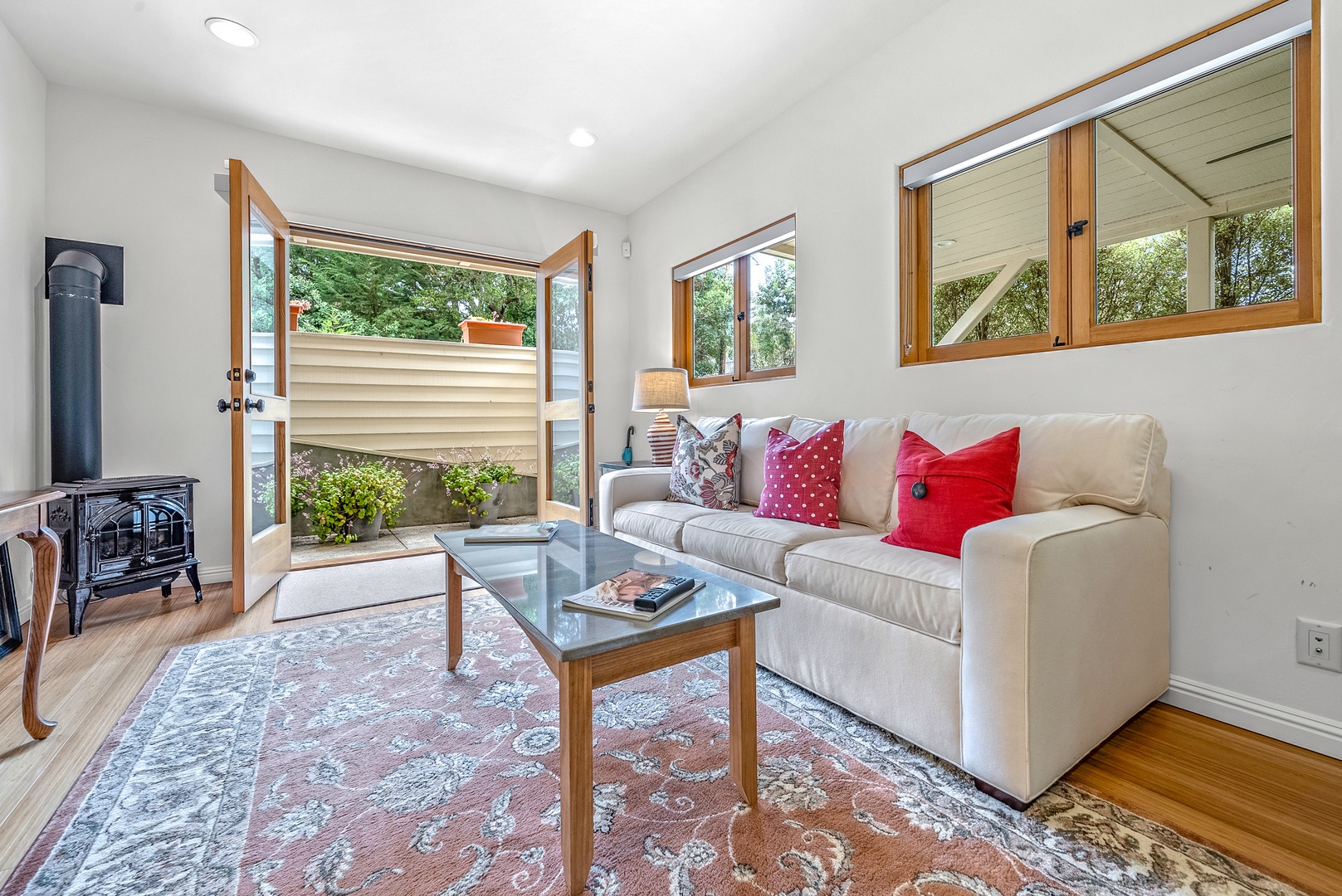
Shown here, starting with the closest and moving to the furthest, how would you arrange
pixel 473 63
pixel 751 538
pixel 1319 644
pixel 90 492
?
pixel 1319 644, pixel 751 538, pixel 90 492, pixel 473 63

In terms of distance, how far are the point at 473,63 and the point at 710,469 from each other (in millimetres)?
2180

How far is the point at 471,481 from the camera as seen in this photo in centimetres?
520

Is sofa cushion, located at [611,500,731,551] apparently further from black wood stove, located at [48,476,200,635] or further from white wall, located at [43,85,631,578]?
white wall, located at [43,85,631,578]

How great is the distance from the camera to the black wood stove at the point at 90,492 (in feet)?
8.15

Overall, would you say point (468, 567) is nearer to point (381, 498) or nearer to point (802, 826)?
point (802, 826)

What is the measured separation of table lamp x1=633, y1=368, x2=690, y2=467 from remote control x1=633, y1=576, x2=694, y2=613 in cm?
230

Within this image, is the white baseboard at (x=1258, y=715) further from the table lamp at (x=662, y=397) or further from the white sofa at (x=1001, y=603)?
the table lamp at (x=662, y=397)

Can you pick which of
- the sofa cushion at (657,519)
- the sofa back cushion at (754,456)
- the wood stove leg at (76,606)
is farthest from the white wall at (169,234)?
the sofa back cushion at (754,456)

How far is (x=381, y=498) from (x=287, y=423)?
1.24 metres

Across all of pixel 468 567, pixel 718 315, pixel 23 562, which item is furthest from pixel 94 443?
pixel 718 315

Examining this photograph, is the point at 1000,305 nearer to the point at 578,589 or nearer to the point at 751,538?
the point at 751,538

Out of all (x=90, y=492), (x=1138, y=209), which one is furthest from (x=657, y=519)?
(x=90, y=492)

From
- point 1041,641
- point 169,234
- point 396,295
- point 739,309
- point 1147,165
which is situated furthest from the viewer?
point 396,295

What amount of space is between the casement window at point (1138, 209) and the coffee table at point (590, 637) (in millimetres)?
1638
